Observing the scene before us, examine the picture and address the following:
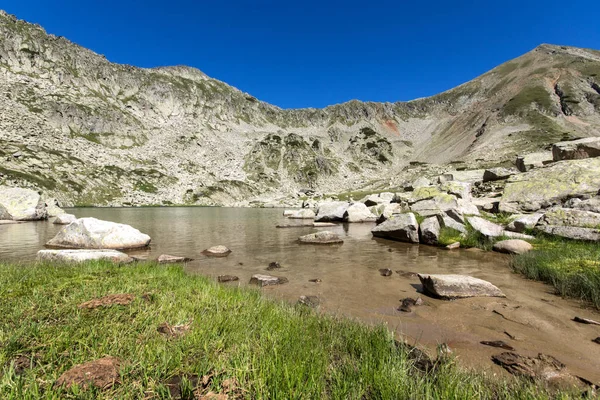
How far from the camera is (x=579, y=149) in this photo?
79.3 feet

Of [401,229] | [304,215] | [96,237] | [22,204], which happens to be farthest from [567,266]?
[22,204]

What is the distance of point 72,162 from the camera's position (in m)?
124

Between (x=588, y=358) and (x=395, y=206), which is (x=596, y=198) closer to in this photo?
(x=588, y=358)

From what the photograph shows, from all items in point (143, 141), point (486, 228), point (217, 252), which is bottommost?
point (217, 252)

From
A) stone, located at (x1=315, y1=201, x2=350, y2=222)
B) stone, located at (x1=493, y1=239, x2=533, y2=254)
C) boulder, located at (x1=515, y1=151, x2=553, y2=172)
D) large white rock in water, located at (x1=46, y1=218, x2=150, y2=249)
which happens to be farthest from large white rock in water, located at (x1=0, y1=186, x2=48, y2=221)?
boulder, located at (x1=515, y1=151, x2=553, y2=172)

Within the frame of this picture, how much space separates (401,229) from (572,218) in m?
9.29

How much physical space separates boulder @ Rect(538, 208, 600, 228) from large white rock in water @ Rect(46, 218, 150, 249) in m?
25.2

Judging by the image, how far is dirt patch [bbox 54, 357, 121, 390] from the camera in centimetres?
303

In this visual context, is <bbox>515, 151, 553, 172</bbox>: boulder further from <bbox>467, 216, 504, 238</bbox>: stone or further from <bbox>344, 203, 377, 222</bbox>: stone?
<bbox>467, 216, 504, 238</bbox>: stone

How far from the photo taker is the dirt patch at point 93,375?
119 inches

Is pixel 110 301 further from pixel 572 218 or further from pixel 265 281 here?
pixel 572 218

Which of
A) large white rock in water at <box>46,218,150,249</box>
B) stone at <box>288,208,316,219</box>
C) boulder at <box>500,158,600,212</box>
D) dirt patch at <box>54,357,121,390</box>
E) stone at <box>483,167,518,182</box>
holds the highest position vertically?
stone at <box>483,167,518,182</box>

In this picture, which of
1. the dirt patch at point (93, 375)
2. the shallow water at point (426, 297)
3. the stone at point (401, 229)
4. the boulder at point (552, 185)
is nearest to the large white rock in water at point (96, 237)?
the shallow water at point (426, 297)

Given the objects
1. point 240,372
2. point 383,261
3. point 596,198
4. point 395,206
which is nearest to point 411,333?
point 240,372
